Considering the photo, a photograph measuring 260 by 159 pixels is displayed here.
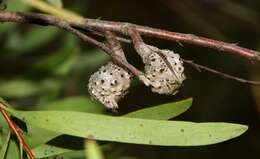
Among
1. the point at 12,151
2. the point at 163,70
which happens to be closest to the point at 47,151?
the point at 12,151

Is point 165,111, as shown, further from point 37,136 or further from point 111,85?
point 37,136

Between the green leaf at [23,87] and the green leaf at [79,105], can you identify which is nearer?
the green leaf at [79,105]

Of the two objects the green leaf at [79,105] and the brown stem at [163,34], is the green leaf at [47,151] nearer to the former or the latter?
the brown stem at [163,34]

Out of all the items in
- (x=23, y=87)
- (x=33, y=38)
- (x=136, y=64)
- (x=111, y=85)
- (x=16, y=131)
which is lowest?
(x=136, y=64)

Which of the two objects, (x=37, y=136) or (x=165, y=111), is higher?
(x=165, y=111)

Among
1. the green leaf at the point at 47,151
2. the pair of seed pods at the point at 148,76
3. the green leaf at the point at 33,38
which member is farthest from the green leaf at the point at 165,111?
the green leaf at the point at 33,38

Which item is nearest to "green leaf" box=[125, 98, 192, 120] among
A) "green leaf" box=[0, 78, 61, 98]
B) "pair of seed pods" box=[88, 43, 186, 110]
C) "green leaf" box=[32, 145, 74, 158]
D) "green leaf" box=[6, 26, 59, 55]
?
"pair of seed pods" box=[88, 43, 186, 110]

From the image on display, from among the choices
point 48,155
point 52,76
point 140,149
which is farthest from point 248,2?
point 48,155
